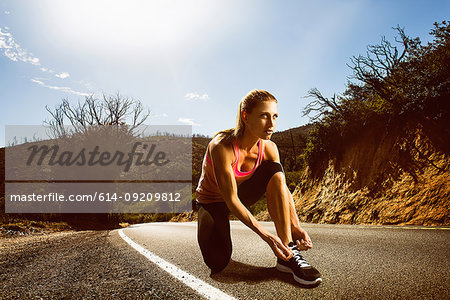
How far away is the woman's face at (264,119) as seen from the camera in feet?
6.95

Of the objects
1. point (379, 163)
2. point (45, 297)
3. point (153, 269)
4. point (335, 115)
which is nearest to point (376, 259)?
point (153, 269)

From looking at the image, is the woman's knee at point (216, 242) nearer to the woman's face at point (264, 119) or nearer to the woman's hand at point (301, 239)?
the woman's hand at point (301, 239)

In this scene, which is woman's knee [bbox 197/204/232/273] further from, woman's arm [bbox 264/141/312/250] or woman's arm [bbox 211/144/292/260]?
woman's arm [bbox 264/141/312/250]

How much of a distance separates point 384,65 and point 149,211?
27.4 meters

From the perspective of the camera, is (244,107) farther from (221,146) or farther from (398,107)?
(398,107)

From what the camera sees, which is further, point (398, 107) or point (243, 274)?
point (398, 107)

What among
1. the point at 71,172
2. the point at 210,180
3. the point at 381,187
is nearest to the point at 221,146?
the point at 210,180

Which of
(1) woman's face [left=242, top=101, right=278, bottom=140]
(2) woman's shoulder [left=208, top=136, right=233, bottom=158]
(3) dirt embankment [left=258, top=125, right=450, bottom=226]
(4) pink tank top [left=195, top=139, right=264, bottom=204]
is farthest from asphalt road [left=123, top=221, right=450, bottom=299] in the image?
(3) dirt embankment [left=258, top=125, right=450, bottom=226]

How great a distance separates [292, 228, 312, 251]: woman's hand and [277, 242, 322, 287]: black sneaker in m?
0.06

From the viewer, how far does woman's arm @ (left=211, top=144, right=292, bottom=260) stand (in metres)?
1.97

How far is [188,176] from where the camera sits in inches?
1543

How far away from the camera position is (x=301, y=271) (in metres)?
2.10

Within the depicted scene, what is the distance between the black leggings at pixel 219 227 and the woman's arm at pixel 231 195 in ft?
1.48

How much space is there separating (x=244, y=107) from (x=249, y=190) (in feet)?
3.04
